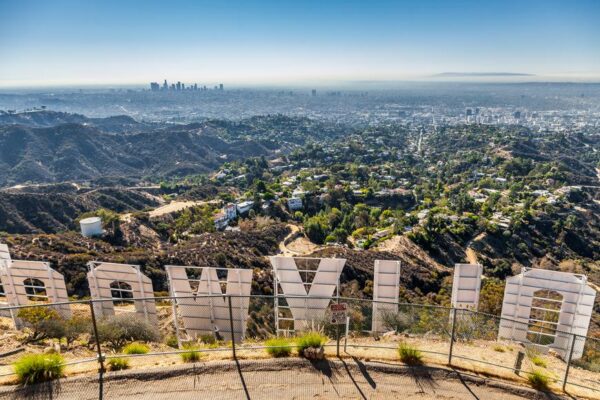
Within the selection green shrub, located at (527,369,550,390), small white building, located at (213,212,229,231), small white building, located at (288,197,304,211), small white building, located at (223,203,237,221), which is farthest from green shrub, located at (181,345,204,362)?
small white building, located at (288,197,304,211)

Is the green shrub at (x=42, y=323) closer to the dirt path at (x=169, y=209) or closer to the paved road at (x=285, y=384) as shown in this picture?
the paved road at (x=285, y=384)

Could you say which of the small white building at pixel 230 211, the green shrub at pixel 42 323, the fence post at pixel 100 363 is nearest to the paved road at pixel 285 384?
the fence post at pixel 100 363

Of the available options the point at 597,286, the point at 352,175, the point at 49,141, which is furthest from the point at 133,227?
the point at 49,141

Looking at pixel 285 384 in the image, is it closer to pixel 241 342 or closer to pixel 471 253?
pixel 241 342

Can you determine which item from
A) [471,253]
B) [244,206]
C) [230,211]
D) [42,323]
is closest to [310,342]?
[42,323]

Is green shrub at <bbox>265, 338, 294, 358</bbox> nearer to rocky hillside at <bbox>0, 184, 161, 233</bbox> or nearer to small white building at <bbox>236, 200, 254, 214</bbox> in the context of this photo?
small white building at <bbox>236, 200, 254, 214</bbox>
